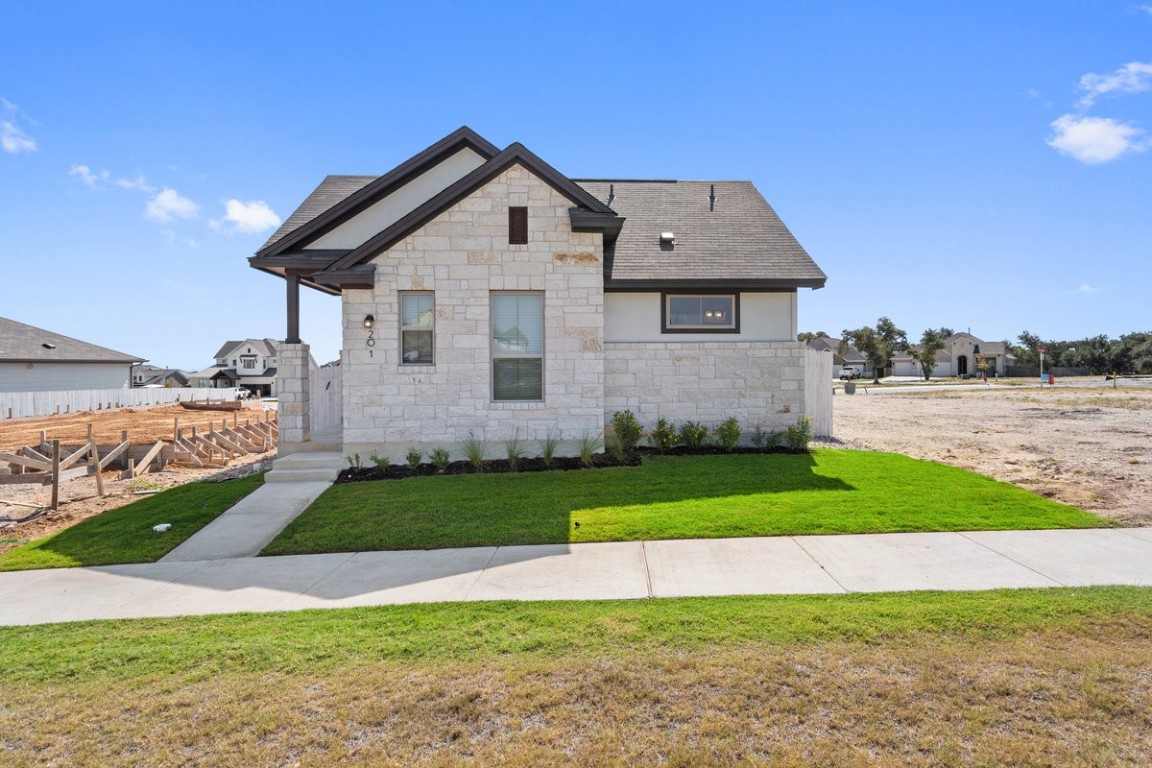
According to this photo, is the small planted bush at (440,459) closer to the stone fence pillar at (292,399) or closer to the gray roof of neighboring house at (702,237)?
the stone fence pillar at (292,399)

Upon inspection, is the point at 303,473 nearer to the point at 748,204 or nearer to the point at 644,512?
the point at 644,512

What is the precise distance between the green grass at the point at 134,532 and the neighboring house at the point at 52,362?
33.4m

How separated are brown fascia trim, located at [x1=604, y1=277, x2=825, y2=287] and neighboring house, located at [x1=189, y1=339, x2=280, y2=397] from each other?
70.6 meters

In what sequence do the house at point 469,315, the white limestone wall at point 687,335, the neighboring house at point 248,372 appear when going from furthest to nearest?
the neighboring house at point 248,372, the white limestone wall at point 687,335, the house at point 469,315

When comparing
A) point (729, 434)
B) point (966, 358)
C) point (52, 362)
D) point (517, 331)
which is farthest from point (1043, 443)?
point (966, 358)

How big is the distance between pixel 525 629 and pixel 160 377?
327 feet

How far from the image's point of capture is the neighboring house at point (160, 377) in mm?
76863

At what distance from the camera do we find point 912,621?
411 cm

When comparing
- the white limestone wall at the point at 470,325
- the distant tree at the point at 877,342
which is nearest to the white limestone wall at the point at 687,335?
the white limestone wall at the point at 470,325

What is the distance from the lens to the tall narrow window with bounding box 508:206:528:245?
10.0 metres

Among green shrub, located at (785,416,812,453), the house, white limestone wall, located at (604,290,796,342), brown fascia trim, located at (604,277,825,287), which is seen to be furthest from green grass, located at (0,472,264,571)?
green shrub, located at (785,416,812,453)

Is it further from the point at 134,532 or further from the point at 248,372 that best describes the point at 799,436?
the point at 248,372

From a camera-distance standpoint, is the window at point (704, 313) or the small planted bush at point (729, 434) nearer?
the small planted bush at point (729, 434)

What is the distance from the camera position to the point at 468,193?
9961 millimetres
